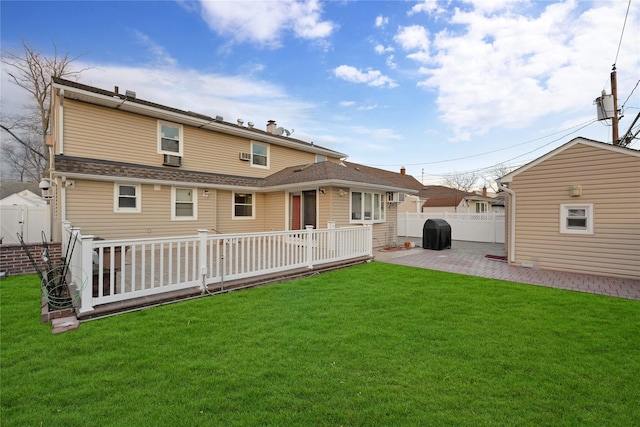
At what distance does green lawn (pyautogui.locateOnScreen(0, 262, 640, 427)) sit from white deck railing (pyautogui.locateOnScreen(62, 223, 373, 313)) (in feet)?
1.86

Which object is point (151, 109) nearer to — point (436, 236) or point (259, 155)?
point (259, 155)

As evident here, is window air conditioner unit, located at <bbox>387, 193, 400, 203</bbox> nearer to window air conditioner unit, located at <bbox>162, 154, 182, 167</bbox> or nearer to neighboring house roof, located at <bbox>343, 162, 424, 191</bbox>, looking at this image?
window air conditioner unit, located at <bbox>162, 154, 182, 167</bbox>

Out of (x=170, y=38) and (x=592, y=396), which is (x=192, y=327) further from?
(x=170, y=38)

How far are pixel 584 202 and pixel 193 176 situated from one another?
12125mm

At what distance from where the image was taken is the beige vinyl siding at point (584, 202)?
6.52m

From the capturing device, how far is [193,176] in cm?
1038

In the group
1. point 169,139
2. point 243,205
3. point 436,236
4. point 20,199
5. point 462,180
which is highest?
point 462,180

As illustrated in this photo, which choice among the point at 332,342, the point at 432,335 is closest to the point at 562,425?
the point at 432,335

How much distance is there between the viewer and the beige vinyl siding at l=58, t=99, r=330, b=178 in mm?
8570

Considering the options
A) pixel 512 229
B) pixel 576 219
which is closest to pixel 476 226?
pixel 512 229

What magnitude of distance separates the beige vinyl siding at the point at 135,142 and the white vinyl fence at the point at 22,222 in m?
3.70

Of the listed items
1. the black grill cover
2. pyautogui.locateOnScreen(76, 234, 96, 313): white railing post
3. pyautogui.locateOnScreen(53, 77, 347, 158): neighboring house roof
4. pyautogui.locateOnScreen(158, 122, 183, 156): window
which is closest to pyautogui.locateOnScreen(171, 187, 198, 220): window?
pyautogui.locateOnScreen(158, 122, 183, 156): window

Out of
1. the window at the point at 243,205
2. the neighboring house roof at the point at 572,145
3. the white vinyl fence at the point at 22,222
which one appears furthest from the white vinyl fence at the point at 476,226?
the white vinyl fence at the point at 22,222

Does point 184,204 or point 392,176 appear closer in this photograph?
point 184,204
